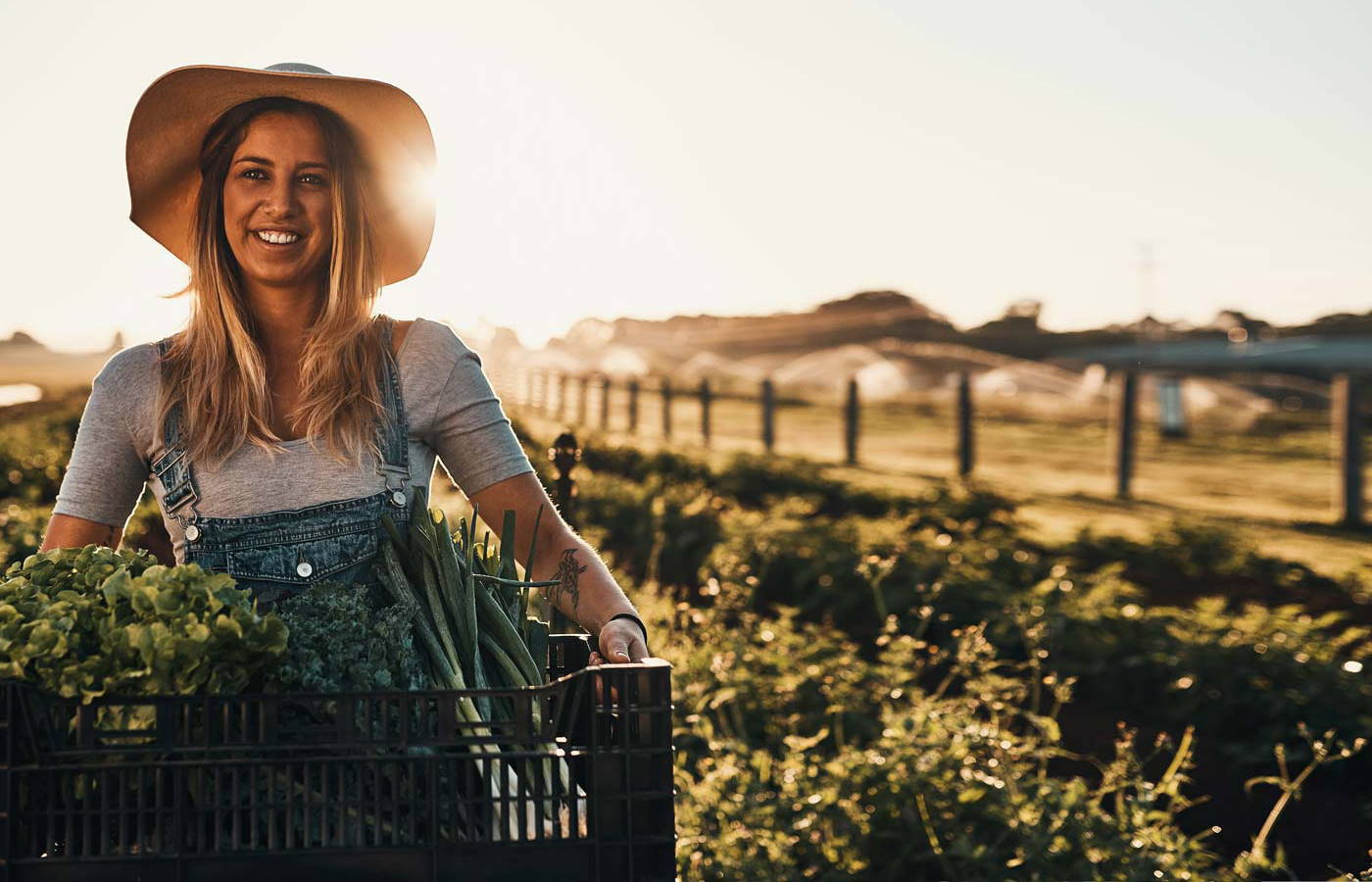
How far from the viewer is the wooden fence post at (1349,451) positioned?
10562 millimetres

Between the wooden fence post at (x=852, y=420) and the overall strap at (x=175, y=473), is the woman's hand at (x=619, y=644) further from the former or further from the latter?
the wooden fence post at (x=852, y=420)

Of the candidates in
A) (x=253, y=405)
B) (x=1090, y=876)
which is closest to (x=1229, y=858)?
(x=1090, y=876)

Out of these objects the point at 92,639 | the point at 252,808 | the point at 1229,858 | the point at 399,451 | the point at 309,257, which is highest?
the point at 309,257

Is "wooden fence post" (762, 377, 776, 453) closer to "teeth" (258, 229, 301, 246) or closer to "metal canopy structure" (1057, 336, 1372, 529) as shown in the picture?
"metal canopy structure" (1057, 336, 1372, 529)

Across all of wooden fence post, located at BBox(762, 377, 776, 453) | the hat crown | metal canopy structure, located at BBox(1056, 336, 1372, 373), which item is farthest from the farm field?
metal canopy structure, located at BBox(1056, 336, 1372, 373)

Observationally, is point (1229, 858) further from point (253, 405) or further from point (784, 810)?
point (253, 405)

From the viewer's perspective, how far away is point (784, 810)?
11.2 feet

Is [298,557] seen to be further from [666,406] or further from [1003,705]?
[666,406]

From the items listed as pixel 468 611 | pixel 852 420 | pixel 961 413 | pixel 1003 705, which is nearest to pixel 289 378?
pixel 468 611

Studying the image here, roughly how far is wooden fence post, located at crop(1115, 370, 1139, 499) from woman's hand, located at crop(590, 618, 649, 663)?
11624 mm

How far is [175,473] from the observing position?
2191 mm

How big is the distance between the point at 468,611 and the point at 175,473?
2.25 ft

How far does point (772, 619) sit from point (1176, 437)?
16658 millimetres

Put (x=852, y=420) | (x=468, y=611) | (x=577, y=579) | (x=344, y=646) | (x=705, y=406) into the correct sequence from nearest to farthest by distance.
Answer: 1. (x=344, y=646)
2. (x=468, y=611)
3. (x=577, y=579)
4. (x=852, y=420)
5. (x=705, y=406)
